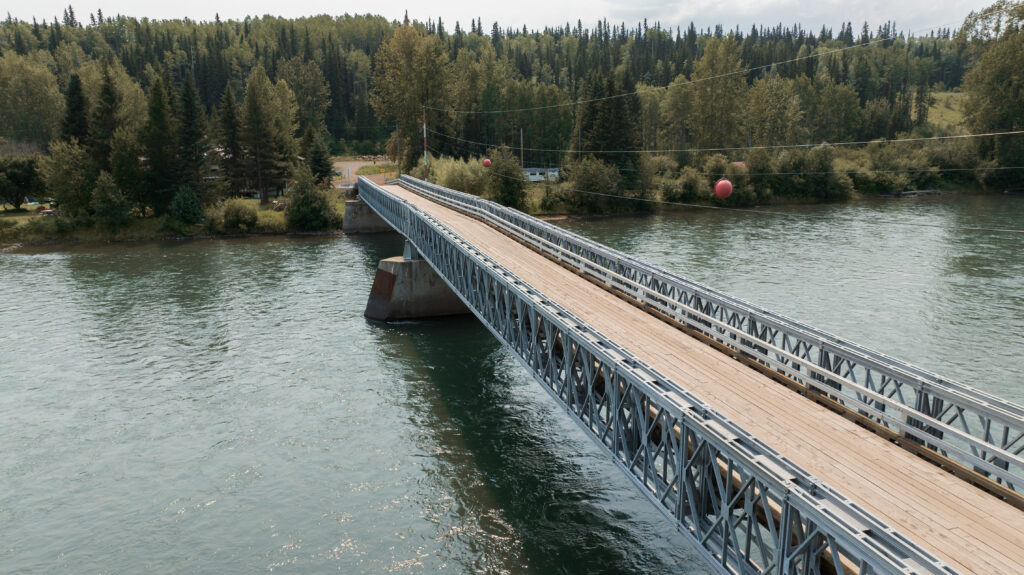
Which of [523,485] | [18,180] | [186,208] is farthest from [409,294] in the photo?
[18,180]

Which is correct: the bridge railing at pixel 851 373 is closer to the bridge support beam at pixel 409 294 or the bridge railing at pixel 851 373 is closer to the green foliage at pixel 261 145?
the bridge support beam at pixel 409 294

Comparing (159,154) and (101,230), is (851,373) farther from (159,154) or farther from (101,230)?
(159,154)

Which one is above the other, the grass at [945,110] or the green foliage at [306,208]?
the grass at [945,110]

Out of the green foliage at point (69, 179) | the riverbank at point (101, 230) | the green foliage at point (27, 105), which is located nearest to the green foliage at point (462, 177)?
the riverbank at point (101, 230)

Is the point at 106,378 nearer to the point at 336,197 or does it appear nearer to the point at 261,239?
the point at 261,239

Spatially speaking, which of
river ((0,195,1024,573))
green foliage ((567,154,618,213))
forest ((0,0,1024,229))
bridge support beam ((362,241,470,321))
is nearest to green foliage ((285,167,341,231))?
forest ((0,0,1024,229))

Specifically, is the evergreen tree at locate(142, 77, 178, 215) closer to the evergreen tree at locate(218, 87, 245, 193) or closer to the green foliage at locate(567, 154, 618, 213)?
the evergreen tree at locate(218, 87, 245, 193)

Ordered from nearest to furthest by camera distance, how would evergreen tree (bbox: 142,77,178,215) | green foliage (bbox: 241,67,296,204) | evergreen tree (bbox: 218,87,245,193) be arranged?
evergreen tree (bbox: 142,77,178,215) < evergreen tree (bbox: 218,87,245,193) < green foliage (bbox: 241,67,296,204)
